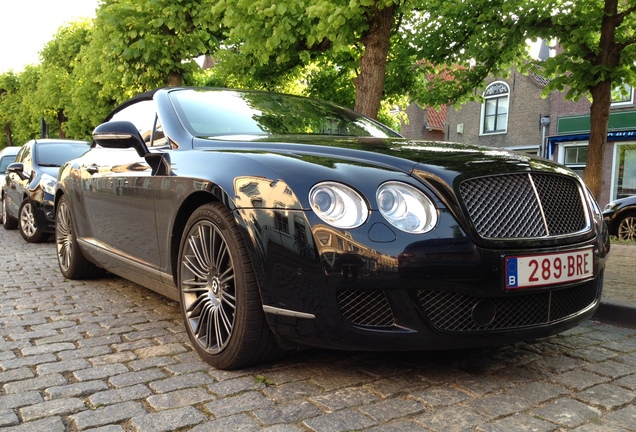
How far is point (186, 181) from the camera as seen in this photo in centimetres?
325

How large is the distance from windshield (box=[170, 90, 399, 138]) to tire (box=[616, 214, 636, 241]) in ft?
27.3

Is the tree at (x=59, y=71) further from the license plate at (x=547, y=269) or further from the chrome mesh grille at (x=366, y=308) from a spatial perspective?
the license plate at (x=547, y=269)

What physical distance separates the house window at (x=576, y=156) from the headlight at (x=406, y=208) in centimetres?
2249

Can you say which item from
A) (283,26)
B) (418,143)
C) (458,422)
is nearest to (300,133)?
(418,143)

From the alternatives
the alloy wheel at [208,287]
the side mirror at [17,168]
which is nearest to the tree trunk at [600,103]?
the alloy wheel at [208,287]

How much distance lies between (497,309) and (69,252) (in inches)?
161

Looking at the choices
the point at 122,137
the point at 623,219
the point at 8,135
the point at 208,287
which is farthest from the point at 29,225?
the point at 8,135

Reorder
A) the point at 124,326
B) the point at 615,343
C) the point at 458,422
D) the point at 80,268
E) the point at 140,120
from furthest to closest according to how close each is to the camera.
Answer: the point at 80,268, the point at 140,120, the point at 124,326, the point at 615,343, the point at 458,422

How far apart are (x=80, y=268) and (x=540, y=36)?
27.4 feet

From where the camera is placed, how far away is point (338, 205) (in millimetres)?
2602

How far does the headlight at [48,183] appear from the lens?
28.1 feet

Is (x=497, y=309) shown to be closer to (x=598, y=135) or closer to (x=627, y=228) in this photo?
(x=598, y=135)

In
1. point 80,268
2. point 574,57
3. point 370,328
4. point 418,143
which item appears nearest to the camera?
point 370,328

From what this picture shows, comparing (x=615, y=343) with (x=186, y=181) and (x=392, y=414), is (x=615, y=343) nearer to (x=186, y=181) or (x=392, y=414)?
(x=392, y=414)
